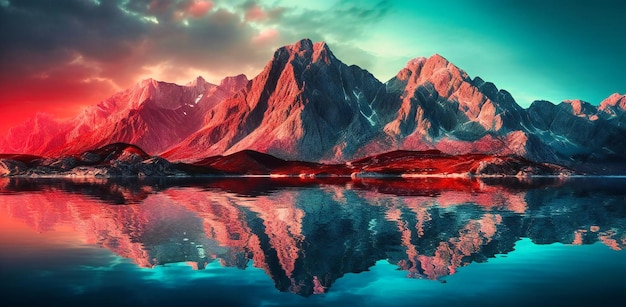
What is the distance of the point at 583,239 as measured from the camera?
46.0 meters

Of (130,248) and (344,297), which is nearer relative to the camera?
(344,297)

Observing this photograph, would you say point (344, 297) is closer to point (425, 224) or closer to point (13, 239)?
point (425, 224)

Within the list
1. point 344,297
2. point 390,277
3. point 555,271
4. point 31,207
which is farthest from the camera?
point 31,207

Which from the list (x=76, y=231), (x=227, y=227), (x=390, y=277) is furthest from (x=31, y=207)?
(x=390, y=277)

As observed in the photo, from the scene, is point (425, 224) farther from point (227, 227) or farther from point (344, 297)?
point (344, 297)

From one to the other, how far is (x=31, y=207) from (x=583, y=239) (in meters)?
77.9

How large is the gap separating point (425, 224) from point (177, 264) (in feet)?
102

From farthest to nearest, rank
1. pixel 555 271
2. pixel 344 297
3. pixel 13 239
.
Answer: pixel 13 239 → pixel 555 271 → pixel 344 297

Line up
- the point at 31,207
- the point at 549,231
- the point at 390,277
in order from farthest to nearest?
the point at 31,207 → the point at 549,231 → the point at 390,277

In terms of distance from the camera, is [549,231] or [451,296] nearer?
[451,296]

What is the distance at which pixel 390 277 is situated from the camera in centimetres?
2931

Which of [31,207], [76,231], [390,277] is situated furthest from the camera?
[31,207]

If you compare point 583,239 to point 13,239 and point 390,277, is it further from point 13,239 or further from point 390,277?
point 13,239

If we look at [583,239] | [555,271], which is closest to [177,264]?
[555,271]
